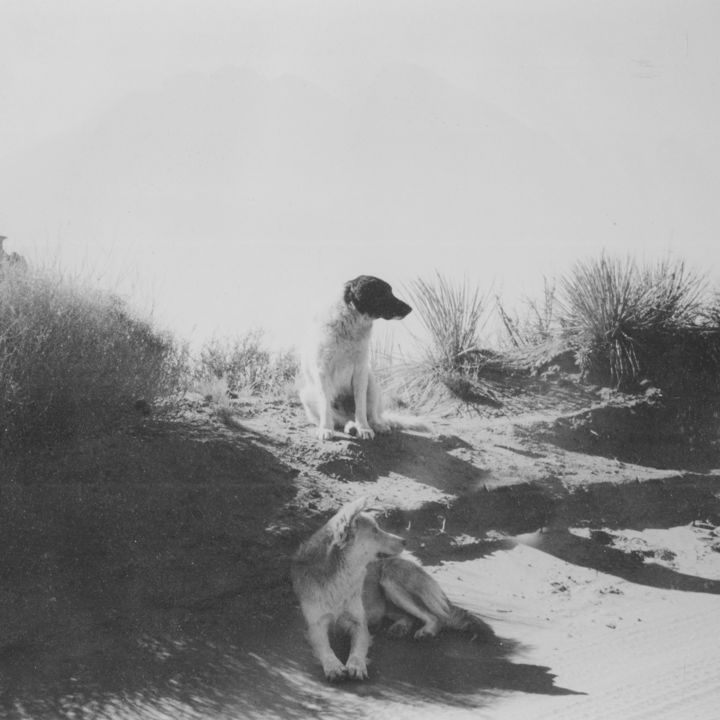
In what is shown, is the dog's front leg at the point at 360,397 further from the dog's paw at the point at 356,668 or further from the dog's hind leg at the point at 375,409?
the dog's paw at the point at 356,668

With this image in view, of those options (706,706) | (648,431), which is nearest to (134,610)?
(706,706)

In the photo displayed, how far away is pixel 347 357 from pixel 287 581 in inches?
118

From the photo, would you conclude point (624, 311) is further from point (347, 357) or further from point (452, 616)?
point (452, 616)

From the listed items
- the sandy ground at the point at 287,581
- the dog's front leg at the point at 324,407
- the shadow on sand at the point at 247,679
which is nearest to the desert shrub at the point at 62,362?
the sandy ground at the point at 287,581

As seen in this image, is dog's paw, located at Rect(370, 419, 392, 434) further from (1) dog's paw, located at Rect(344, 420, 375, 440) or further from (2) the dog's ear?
(2) the dog's ear

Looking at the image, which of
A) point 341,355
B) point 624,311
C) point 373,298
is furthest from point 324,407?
point 624,311

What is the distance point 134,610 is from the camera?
5914 mm

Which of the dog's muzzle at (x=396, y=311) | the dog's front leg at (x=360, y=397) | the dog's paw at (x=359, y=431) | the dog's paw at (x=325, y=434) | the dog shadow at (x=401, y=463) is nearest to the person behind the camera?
the dog shadow at (x=401, y=463)

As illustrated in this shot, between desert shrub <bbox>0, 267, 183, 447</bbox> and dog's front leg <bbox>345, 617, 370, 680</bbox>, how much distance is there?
10.3ft

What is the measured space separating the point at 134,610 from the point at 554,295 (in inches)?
333

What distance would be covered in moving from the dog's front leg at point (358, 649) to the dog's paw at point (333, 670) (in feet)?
0.18

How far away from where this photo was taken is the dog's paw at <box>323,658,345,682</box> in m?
5.28

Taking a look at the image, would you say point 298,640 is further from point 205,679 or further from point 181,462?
point 181,462

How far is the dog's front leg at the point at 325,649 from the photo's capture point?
5.30 meters
